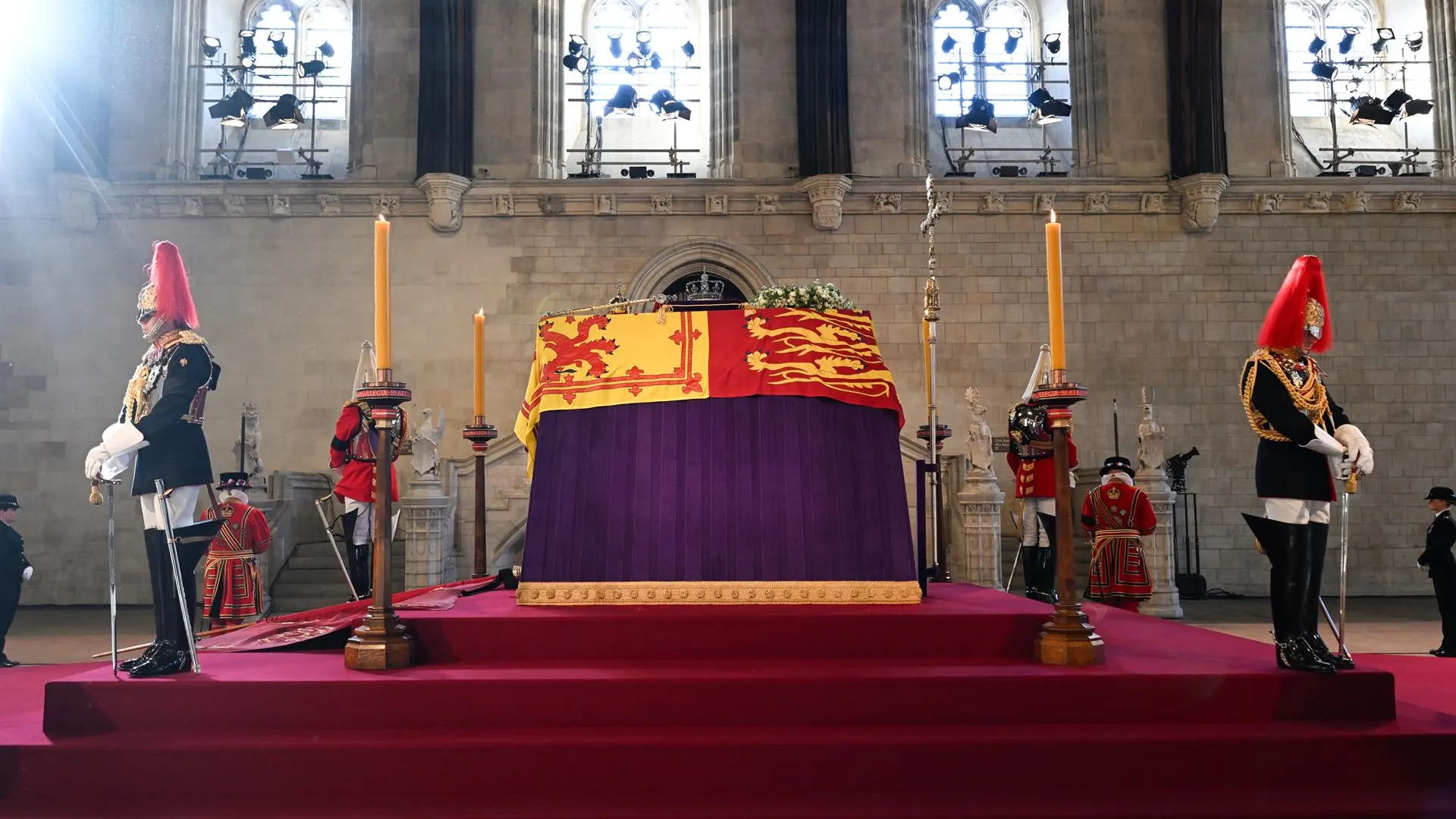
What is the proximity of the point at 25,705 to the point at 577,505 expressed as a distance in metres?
2.57

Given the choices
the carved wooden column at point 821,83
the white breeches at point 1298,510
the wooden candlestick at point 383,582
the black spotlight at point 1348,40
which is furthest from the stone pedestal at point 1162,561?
the black spotlight at point 1348,40

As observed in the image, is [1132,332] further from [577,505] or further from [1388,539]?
[577,505]

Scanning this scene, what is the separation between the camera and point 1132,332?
13.7m

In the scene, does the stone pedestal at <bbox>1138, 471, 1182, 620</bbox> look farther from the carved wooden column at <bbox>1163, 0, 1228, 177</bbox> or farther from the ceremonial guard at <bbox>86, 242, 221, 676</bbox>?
the ceremonial guard at <bbox>86, 242, 221, 676</bbox>

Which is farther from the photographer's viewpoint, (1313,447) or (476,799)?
(1313,447)

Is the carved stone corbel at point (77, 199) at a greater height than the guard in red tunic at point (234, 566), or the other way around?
the carved stone corbel at point (77, 199)

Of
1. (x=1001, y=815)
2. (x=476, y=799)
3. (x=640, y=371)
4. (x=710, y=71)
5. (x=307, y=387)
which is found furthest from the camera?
(x=710, y=71)

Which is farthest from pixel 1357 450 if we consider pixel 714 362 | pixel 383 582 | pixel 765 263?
pixel 765 263

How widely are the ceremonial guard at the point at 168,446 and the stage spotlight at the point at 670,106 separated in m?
10.6

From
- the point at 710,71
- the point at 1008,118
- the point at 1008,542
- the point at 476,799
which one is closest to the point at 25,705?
the point at 476,799

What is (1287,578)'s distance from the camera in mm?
3992

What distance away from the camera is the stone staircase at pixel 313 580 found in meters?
10.6

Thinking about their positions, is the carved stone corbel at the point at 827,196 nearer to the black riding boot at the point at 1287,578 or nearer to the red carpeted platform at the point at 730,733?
the black riding boot at the point at 1287,578

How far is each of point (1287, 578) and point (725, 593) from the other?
2.39m
